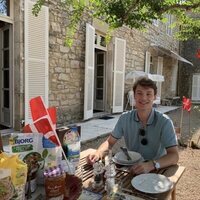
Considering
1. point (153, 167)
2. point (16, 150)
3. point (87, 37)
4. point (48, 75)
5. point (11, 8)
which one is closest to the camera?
point (16, 150)

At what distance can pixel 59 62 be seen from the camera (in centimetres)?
536

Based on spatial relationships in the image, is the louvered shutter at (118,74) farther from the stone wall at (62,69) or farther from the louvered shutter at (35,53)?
the louvered shutter at (35,53)

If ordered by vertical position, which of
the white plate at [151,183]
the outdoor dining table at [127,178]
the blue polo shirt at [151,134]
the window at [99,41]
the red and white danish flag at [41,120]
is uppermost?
the window at [99,41]

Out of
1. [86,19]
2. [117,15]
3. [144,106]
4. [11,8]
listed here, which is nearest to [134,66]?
[86,19]

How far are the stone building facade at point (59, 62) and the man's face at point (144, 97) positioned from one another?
9.75 ft

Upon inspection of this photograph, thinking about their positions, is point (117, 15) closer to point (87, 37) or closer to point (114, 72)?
point (87, 37)

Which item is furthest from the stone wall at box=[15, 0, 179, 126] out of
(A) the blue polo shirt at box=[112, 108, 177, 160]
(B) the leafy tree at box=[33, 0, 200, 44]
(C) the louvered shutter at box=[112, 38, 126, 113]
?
(A) the blue polo shirt at box=[112, 108, 177, 160]

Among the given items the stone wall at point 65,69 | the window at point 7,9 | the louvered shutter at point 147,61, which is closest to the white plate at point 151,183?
the window at point 7,9

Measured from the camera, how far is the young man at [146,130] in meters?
1.74

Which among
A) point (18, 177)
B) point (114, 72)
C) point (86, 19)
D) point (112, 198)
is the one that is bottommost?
point (112, 198)

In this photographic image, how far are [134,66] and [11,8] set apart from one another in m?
5.14

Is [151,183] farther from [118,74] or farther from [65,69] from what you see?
[118,74]

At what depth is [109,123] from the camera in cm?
627

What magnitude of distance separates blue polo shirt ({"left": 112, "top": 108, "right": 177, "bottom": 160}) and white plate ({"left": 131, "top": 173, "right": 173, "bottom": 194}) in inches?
15.5
